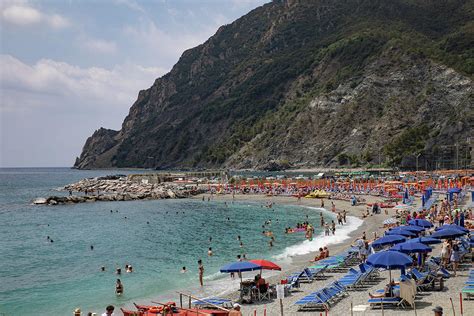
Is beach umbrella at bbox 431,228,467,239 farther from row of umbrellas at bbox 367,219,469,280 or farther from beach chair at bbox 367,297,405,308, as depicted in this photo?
beach chair at bbox 367,297,405,308

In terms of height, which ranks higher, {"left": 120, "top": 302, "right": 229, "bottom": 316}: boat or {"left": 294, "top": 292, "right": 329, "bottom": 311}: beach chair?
{"left": 120, "top": 302, "right": 229, "bottom": 316}: boat

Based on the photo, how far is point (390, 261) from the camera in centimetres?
1762

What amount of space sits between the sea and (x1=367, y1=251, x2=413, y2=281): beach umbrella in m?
8.43

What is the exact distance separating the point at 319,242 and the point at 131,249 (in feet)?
51.0

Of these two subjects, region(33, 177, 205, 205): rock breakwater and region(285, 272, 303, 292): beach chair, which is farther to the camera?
region(33, 177, 205, 205): rock breakwater

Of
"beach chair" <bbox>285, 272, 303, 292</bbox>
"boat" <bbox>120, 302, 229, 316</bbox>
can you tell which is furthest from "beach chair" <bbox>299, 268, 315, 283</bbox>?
"boat" <bbox>120, 302, 229, 316</bbox>

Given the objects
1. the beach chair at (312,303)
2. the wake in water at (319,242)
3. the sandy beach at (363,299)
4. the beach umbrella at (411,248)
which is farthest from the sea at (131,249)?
the beach umbrella at (411,248)

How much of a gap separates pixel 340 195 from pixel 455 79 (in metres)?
80.8

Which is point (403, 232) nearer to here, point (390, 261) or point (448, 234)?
point (448, 234)

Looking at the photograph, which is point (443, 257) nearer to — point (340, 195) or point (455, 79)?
point (340, 195)

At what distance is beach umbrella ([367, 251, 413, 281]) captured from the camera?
17.5 meters

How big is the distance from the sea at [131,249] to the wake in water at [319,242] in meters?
0.08

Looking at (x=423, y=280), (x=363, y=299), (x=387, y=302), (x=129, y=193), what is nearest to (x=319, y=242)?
(x=423, y=280)

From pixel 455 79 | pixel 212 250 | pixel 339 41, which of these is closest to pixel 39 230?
pixel 212 250
